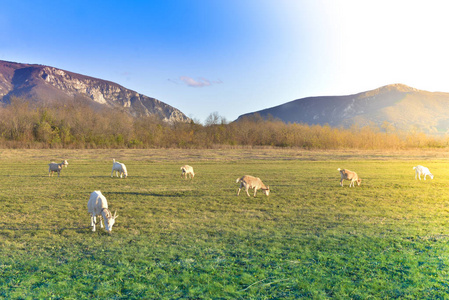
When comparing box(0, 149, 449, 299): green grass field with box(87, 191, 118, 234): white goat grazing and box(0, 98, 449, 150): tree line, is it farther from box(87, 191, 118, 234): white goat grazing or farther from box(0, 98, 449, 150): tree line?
box(0, 98, 449, 150): tree line

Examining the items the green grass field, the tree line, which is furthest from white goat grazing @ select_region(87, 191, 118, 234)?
the tree line

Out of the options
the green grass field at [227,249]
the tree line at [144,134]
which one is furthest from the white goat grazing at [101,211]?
the tree line at [144,134]

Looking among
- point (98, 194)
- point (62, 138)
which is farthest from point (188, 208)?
point (62, 138)

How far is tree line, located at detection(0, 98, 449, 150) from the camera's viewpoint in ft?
271

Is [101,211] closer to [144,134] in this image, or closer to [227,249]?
[227,249]

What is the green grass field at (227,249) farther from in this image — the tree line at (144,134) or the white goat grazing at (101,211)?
the tree line at (144,134)

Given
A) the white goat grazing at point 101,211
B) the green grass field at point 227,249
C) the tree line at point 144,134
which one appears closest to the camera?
the green grass field at point 227,249

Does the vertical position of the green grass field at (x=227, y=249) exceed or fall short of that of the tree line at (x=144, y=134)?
it falls short

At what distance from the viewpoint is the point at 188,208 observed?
46.0ft

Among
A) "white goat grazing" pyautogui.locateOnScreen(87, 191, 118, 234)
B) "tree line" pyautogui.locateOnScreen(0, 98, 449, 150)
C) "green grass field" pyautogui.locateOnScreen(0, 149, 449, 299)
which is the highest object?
"tree line" pyautogui.locateOnScreen(0, 98, 449, 150)

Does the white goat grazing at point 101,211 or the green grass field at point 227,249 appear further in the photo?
the white goat grazing at point 101,211

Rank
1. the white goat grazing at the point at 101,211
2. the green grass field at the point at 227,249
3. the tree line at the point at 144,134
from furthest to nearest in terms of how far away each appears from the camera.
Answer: the tree line at the point at 144,134 → the white goat grazing at the point at 101,211 → the green grass field at the point at 227,249

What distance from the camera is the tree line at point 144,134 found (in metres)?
82.5

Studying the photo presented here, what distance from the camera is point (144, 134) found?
95.2 meters
